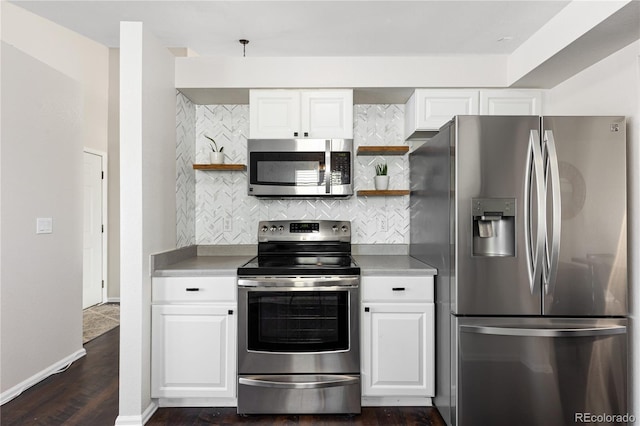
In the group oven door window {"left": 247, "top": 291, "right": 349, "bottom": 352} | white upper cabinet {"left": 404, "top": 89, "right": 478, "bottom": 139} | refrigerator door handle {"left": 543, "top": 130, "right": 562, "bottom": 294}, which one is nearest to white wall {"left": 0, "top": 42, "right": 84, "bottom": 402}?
oven door window {"left": 247, "top": 291, "right": 349, "bottom": 352}

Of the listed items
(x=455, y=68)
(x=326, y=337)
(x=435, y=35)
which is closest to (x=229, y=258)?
(x=326, y=337)

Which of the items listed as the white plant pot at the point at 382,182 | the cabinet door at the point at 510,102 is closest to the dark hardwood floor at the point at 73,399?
the white plant pot at the point at 382,182

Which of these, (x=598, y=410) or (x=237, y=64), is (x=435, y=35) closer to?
(x=237, y=64)

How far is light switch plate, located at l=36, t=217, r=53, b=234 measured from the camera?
2.83 m

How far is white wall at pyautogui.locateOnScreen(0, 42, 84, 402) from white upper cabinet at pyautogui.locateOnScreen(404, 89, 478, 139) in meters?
2.79

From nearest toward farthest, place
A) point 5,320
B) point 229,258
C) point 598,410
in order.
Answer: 1. point 598,410
2. point 5,320
3. point 229,258

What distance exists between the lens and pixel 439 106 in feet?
9.43

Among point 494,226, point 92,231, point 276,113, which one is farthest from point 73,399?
point 494,226

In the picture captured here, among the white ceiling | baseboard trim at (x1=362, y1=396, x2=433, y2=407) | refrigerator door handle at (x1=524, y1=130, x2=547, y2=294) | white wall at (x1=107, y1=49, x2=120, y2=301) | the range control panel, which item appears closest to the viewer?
refrigerator door handle at (x1=524, y1=130, x2=547, y2=294)

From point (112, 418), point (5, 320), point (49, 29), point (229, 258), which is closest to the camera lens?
point (112, 418)

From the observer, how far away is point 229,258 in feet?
10.1

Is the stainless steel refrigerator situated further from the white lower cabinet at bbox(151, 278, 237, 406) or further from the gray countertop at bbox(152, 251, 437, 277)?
the white lower cabinet at bbox(151, 278, 237, 406)

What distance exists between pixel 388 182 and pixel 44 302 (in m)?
2.79

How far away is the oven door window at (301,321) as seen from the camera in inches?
95.0
